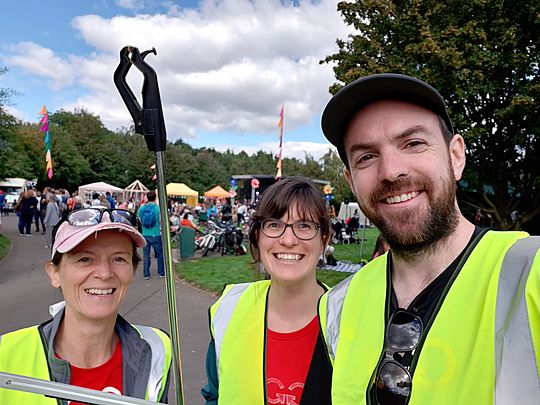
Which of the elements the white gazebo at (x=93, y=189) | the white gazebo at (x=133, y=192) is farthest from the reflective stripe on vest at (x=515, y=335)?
the white gazebo at (x=133, y=192)

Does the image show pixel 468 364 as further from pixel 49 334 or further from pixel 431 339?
pixel 49 334

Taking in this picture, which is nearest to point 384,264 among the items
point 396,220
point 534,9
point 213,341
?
point 396,220

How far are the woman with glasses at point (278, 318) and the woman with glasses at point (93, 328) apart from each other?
1.02ft

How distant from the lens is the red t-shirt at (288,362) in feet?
5.75

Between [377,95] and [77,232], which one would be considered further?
[77,232]

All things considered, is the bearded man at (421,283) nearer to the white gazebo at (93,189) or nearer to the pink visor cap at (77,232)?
the pink visor cap at (77,232)

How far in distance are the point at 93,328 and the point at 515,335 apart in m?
1.65

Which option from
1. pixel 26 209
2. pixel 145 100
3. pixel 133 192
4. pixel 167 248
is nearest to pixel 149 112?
pixel 145 100

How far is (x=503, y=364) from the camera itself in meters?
1.00

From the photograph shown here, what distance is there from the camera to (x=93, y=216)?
1.84m

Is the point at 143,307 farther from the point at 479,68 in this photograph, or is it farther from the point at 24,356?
the point at 479,68

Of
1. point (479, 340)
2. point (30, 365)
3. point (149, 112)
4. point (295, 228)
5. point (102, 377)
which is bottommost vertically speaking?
point (102, 377)

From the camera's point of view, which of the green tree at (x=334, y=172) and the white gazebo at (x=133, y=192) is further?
the green tree at (x=334, y=172)

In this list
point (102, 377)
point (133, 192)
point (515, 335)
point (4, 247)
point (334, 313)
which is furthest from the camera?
point (133, 192)
